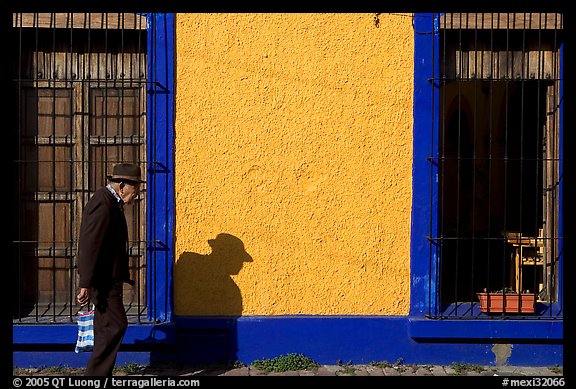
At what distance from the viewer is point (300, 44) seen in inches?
221

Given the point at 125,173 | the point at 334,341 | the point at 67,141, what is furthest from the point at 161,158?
the point at 334,341

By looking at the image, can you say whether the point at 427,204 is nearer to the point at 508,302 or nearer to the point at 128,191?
the point at 508,302

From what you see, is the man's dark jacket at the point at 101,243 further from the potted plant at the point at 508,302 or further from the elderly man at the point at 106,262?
the potted plant at the point at 508,302

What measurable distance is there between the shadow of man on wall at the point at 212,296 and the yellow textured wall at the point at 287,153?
0.04 ft

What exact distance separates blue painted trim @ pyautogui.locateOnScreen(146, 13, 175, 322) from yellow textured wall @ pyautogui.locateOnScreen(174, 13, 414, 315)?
7 centimetres

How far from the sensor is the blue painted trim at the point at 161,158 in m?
5.58

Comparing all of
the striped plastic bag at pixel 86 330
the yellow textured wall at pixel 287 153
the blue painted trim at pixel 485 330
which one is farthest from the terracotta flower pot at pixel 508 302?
the striped plastic bag at pixel 86 330

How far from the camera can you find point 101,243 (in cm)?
→ 476

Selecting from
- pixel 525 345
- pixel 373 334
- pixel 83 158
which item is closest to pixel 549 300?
pixel 525 345

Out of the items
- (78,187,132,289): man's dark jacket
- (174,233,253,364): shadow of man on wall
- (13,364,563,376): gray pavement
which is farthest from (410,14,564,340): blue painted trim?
(78,187,132,289): man's dark jacket

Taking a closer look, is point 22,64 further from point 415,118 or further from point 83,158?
point 415,118

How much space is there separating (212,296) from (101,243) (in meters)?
1.20

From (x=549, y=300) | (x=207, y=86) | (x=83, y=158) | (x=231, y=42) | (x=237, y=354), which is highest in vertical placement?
(x=231, y=42)

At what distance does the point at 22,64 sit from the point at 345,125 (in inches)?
104
